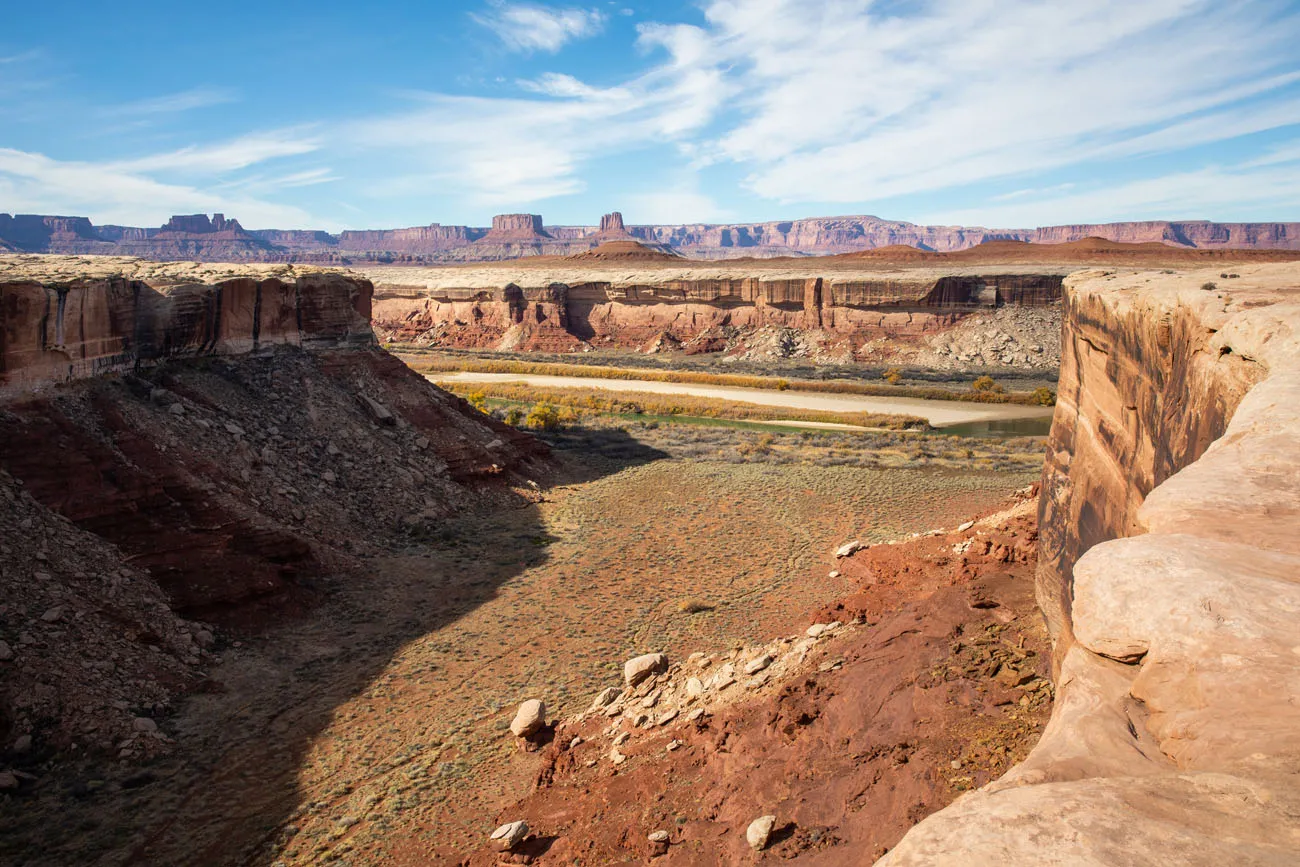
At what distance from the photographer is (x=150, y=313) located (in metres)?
19.2

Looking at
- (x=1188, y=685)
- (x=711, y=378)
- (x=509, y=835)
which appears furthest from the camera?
(x=711, y=378)

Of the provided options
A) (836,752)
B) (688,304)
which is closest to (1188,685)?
(836,752)

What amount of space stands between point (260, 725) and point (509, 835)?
5.24 meters

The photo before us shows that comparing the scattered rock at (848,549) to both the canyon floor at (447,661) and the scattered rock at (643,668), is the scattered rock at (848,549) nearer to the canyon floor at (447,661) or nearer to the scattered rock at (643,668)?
the canyon floor at (447,661)

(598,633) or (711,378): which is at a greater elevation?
(711,378)

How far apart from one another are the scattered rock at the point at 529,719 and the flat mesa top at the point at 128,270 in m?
12.7

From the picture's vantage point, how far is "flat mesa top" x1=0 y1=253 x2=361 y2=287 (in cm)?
1692

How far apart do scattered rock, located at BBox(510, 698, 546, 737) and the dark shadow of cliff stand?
8.04 ft

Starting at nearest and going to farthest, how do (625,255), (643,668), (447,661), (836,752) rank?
(836,752), (643,668), (447,661), (625,255)

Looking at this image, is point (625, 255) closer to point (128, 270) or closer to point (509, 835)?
point (128, 270)

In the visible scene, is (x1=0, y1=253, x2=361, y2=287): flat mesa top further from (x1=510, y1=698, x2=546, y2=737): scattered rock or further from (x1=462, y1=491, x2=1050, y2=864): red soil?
(x1=462, y1=491, x2=1050, y2=864): red soil

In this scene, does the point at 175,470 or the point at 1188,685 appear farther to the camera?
the point at 175,470

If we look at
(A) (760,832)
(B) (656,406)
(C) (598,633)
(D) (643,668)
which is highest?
(B) (656,406)

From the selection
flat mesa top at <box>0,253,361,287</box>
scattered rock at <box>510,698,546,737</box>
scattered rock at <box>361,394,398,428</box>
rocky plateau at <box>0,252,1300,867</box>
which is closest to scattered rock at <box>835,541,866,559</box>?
rocky plateau at <box>0,252,1300,867</box>
